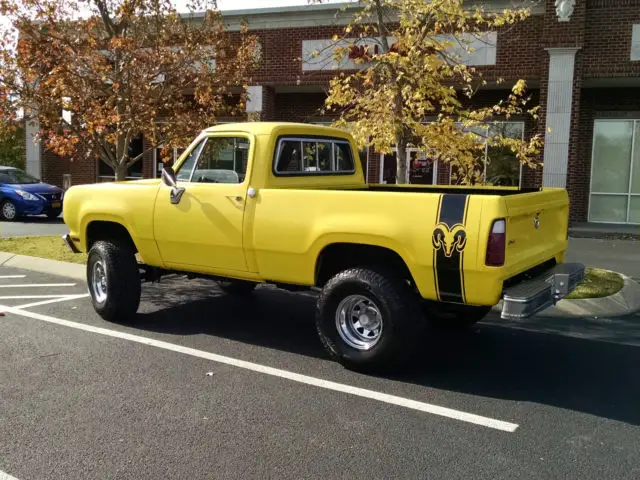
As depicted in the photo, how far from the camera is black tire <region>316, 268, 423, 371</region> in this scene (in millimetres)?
4750

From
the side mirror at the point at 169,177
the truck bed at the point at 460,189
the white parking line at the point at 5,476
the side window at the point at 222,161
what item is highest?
the side window at the point at 222,161

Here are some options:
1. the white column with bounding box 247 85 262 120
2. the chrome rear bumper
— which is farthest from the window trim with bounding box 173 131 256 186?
the white column with bounding box 247 85 262 120

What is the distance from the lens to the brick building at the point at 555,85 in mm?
14570

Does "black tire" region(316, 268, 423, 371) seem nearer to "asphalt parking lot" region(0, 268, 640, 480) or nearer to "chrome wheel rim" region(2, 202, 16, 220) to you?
"asphalt parking lot" region(0, 268, 640, 480)

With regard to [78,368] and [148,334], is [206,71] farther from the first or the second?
[78,368]

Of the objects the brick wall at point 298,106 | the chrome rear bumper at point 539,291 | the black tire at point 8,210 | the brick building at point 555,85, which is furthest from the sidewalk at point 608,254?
the black tire at point 8,210

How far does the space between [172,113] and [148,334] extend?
5.27m

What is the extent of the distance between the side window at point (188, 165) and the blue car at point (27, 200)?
497 inches

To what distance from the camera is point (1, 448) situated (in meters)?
3.62

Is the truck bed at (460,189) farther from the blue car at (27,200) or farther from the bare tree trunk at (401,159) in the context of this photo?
the blue car at (27,200)

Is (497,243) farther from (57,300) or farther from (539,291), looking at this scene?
(57,300)

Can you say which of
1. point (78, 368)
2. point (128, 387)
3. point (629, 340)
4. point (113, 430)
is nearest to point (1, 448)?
point (113, 430)

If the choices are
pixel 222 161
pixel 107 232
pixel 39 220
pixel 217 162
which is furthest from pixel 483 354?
pixel 39 220

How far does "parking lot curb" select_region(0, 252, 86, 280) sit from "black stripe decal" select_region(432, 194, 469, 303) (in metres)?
6.37
